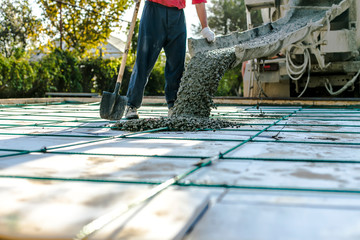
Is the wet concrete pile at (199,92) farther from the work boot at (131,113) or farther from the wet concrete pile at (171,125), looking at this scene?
the work boot at (131,113)

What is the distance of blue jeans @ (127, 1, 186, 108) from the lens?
324 cm

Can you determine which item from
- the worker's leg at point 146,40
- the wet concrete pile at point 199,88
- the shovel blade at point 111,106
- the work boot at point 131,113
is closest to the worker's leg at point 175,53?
the worker's leg at point 146,40

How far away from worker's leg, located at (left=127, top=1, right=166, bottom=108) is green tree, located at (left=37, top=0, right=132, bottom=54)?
26.1 feet

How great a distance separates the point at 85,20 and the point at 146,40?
8.21 meters

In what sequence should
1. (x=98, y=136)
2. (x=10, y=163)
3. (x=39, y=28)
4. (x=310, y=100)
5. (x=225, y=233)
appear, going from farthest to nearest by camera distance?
(x=39, y=28) < (x=310, y=100) < (x=98, y=136) < (x=10, y=163) < (x=225, y=233)

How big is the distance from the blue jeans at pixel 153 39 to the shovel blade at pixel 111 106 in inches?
7.7

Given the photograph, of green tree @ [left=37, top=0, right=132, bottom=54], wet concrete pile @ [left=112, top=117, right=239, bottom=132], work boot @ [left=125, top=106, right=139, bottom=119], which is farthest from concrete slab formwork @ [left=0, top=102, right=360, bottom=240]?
green tree @ [left=37, top=0, right=132, bottom=54]

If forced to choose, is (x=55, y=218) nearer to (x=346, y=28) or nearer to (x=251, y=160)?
(x=251, y=160)

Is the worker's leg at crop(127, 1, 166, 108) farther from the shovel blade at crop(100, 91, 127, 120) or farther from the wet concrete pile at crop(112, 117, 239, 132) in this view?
the wet concrete pile at crop(112, 117, 239, 132)

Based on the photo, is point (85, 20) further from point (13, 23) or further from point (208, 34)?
point (208, 34)

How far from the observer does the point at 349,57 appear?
540 cm

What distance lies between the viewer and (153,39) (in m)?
3.26

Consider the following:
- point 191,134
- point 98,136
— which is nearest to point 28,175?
point 98,136

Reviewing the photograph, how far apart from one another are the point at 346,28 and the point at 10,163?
5124 mm
